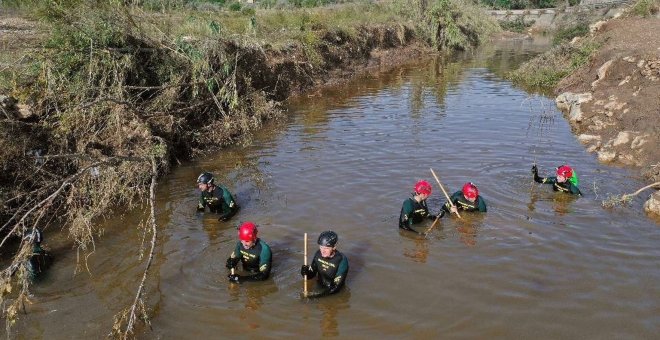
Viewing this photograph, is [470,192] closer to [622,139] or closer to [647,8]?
[622,139]

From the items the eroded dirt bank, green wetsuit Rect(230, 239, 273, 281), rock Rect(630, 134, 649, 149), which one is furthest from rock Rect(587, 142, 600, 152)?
green wetsuit Rect(230, 239, 273, 281)

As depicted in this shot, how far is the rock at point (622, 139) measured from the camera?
13867 mm

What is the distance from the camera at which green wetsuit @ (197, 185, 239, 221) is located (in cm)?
1002

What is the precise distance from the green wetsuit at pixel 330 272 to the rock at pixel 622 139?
33.3ft

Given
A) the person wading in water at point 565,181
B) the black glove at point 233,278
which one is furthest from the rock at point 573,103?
the black glove at point 233,278

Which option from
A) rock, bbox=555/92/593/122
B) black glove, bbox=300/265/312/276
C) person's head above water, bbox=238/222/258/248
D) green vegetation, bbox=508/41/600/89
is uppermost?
green vegetation, bbox=508/41/600/89

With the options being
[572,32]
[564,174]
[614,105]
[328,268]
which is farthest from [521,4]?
[328,268]

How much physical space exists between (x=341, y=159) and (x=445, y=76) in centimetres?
1764

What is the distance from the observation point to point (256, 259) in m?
7.85

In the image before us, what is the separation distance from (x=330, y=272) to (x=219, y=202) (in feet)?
11.5

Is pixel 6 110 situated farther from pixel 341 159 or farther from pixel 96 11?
pixel 341 159

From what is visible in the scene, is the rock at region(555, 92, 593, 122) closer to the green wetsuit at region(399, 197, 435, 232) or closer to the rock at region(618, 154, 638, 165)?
the rock at region(618, 154, 638, 165)

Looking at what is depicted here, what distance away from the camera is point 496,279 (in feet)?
25.5

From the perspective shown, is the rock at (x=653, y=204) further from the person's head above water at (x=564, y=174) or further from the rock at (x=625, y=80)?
the rock at (x=625, y=80)
